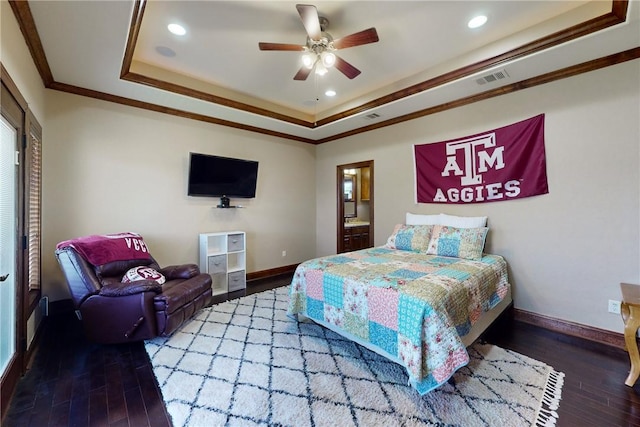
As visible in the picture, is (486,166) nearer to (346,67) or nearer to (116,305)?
(346,67)

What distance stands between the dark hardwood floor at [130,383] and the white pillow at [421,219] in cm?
153

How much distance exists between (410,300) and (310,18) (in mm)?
2324

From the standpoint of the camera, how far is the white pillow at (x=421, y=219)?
12.3 feet

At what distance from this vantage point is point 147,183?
3.76 metres

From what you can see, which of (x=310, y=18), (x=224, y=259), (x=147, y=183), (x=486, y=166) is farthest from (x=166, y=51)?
(x=486, y=166)

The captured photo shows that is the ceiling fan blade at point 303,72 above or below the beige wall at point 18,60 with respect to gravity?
above

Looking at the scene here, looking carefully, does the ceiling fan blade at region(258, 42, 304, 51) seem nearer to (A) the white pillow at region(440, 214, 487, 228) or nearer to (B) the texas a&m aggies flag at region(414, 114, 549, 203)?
(B) the texas a&m aggies flag at region(414, 114, 549, 203)

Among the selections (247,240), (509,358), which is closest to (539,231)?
(509,358)

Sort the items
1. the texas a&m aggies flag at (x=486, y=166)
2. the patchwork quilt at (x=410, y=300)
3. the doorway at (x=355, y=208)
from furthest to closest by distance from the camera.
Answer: the doorway at (x=355, y=208), the texas a&m aggies flag at (x=486, y=166), the patchwork quilt at (x=410, y=300)

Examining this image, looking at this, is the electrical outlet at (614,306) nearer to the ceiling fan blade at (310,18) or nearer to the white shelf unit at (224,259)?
the ceiling fan blade at (310,18)

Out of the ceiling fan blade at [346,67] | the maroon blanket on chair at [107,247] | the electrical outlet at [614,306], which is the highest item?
the ceiling fan blade at [346,67]

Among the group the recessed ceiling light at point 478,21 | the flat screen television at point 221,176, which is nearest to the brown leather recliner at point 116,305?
the flat screen television at point 221,176

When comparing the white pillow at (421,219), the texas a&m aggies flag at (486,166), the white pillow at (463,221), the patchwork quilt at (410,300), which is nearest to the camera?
the patchwork quilt at (410,300)

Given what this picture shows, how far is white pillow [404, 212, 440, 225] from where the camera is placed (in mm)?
3752
